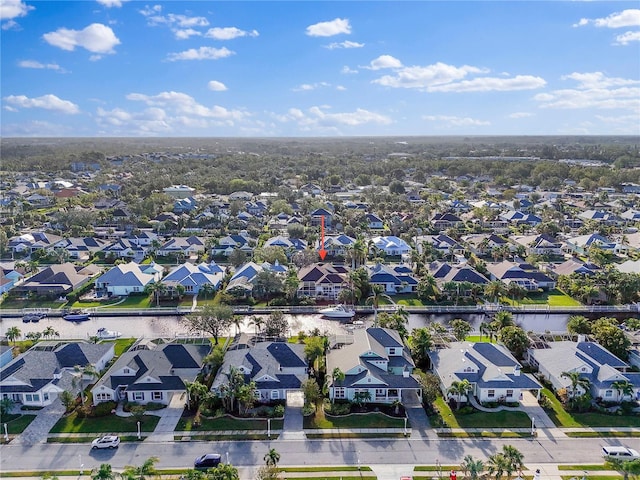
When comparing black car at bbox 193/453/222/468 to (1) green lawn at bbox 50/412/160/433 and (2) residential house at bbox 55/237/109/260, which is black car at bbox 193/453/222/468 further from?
(2) residential house at bbox 55/237/109/260

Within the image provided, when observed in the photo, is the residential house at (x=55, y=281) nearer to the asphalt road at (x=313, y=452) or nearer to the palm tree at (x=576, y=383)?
the asphalt road at (x=313, y=452)

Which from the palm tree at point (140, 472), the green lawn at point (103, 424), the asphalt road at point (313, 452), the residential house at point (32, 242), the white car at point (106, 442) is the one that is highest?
the residential house at point (32, 242)

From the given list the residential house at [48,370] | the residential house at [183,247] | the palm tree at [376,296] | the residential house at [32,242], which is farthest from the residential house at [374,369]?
the residential house at [32,242]

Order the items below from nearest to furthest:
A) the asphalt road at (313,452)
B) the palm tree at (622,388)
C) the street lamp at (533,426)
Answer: the asphalt road at (313,452), the street lamp at (533,426), the palm tree at (622,388)

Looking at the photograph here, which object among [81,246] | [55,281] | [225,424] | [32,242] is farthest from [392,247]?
[32,242]

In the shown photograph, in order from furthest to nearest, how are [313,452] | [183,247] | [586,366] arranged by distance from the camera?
[183,247], [586,366], [313,452]

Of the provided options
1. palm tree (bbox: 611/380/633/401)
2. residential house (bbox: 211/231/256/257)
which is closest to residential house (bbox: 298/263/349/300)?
residential house (bbox: 211/231/256/257)

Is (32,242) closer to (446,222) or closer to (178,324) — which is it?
(178,324)
